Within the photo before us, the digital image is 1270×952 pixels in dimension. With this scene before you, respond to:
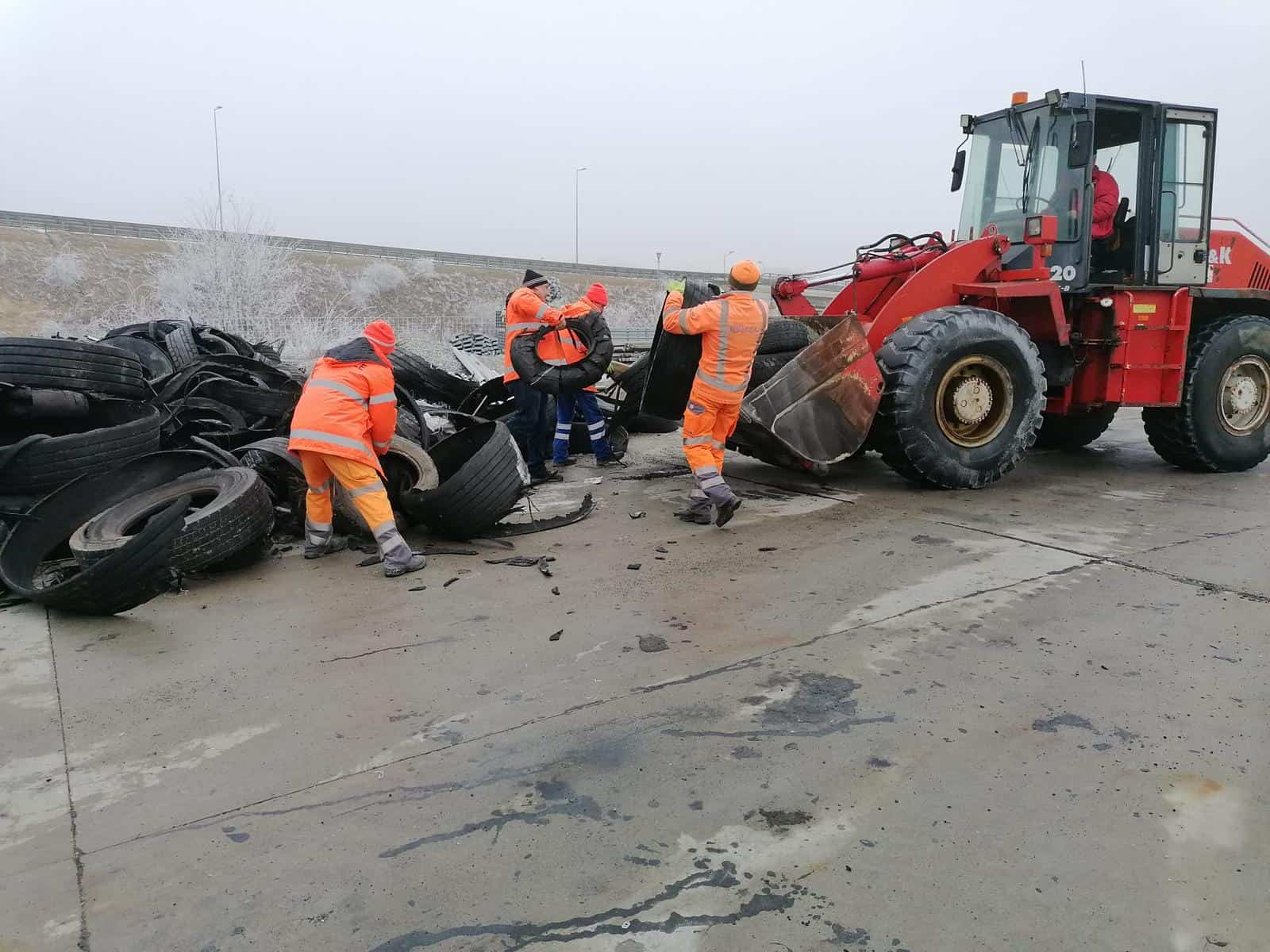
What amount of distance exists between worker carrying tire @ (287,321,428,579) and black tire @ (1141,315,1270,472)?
261 inches

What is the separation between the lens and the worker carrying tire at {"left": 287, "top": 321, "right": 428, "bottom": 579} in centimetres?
486

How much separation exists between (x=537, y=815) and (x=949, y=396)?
16.4 ft

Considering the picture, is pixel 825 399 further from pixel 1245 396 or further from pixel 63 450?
pixel 63 450

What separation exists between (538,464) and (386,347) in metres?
2.69

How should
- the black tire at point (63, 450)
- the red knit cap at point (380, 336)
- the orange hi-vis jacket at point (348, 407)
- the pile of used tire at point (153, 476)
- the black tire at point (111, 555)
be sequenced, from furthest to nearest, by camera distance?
the red knit cap at point (380, 336) → the black tire at point (63, 450) → the orange hi-vis jacket at point (348, 407) → the pile of used tire at point (153, 476) → the black tire at point (111, 555)

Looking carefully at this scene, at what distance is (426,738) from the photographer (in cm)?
307

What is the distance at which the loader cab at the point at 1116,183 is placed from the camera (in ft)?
22.6

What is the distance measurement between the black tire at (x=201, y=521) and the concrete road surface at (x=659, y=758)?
9.0 inches

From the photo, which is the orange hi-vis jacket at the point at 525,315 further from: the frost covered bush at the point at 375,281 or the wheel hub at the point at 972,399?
the frost covered bush at the point at 375,281

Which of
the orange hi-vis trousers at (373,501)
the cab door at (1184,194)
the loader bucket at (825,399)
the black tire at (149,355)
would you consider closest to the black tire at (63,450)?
the orange hi-vis trousers at (373,501)

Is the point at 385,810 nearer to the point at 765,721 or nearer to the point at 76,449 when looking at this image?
the point at 765,721

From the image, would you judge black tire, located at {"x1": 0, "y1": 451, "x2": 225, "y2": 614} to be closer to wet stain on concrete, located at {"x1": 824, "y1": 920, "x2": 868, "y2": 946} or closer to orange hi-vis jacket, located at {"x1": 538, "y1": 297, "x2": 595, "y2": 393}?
orange hi-vis jacket, located at {"x1": 538, "y1": 297, "x2": 595, "y2": 393}

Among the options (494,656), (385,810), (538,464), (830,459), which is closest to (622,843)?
(385,810)

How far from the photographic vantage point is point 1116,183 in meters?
7.16
